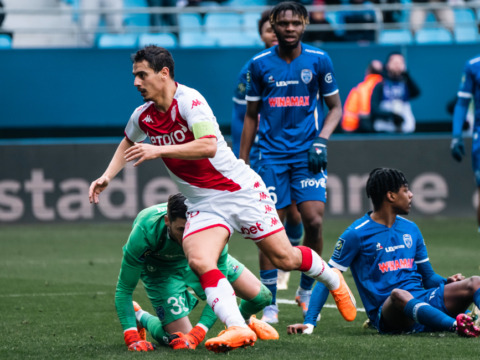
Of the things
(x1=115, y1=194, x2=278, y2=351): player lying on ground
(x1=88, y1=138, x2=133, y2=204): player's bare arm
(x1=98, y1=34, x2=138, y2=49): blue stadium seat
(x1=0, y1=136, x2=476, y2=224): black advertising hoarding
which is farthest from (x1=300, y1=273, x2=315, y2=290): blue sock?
(x1=98, y1=34, x2=138, y2=49): blue stadium seat

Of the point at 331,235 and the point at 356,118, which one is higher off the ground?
the point at 356,118

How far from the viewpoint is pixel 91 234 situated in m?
15.0

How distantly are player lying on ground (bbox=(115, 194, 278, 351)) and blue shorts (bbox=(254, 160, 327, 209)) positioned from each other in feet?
4.15

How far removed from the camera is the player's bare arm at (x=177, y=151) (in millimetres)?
5246

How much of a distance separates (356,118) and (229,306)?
11976 millimetres

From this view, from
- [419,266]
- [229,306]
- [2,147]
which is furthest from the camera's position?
[2,147]

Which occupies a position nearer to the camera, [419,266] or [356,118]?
[419,266]

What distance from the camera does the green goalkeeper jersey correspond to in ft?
19.9

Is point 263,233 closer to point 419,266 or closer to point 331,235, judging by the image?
point 419,266

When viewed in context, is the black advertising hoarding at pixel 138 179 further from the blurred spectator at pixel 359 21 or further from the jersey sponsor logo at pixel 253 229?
the jersey sponsor logo at pixel 253 229

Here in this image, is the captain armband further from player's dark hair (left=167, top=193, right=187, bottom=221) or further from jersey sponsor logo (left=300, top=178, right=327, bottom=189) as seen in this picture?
jersey sponsor logo (left=300, top=178, right=327, bottom=189)

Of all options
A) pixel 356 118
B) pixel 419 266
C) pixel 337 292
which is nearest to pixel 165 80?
pixel 337 292

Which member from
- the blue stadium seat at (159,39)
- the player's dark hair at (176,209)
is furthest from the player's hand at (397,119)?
the player's dark hair at (176,209)

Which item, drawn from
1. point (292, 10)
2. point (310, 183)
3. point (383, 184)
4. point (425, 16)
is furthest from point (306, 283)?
point (425, 16)
